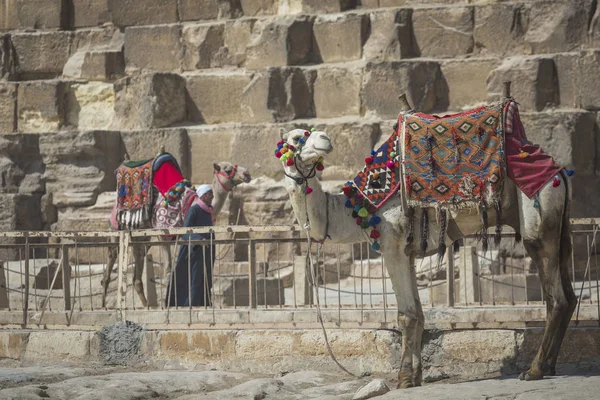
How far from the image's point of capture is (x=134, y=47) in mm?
19484

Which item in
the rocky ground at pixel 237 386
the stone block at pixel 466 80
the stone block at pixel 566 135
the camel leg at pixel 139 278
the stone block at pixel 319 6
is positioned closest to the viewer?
the rocky ground at pixel 237 386

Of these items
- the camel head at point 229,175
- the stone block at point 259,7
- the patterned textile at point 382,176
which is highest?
the stone block at point 259,7

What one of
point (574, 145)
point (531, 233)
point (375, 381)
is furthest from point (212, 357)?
point (574, 145)

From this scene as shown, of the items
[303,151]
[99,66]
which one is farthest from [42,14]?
[303,151]

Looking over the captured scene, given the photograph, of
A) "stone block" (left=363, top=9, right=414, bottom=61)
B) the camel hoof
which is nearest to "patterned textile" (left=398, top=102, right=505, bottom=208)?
the camel hoof

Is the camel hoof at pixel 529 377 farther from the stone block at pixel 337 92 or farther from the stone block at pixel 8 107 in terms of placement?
the stone block at pixel 8 107

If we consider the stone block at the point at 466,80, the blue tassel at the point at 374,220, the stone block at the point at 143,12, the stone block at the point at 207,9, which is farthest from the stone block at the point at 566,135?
the blue tassel at the point at 374,220

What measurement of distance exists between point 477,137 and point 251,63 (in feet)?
33.9

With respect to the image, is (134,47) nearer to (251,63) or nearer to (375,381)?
(251,63)

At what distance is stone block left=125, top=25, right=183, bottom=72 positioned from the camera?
63.4ft

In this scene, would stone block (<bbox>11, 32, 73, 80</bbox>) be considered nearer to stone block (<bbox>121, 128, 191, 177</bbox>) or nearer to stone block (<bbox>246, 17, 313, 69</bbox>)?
stone block (<bbox>121, 128, 191, 177</bbox>)

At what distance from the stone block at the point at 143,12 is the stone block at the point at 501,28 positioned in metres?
5.32

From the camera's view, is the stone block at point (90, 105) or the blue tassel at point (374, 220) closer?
the blue tassel at point (374, 220)

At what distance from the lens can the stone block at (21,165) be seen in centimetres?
1828
